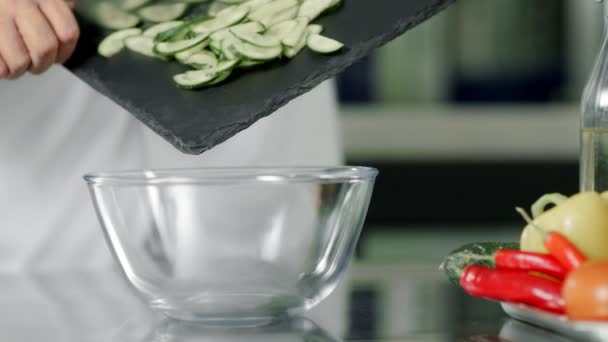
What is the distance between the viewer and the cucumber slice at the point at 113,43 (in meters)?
1.68

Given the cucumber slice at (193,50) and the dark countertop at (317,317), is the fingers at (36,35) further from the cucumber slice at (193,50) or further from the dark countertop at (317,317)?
the dark countertop at (317,317)

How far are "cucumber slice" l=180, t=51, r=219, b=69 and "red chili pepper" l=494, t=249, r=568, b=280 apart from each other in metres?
0.65

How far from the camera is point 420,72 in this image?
12.3ft

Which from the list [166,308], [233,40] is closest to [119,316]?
[166,308]

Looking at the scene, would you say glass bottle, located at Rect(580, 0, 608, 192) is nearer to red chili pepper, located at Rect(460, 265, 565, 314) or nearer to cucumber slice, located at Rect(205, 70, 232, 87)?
red chili pepper, located at Rect(460, 265, 565, 314)

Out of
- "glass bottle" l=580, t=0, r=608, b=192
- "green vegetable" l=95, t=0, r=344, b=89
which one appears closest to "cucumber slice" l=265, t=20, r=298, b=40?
"green vegetable" l=95, t=0, r=344, b=89

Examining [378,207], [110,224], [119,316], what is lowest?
[378,207]

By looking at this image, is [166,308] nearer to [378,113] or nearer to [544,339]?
[544,339]

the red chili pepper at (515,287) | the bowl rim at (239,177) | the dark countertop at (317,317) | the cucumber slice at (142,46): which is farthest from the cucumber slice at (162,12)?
the red chili pepper at (515,287)

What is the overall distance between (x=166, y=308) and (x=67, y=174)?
1.16m

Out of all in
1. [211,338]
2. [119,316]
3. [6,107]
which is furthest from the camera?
[6,107]

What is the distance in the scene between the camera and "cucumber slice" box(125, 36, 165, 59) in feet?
5.53

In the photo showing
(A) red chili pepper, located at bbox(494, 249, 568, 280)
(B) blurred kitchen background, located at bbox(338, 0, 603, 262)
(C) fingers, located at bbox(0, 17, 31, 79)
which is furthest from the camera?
(B) blurred kitchen background, located at bbox(338, 0, 603, 262)

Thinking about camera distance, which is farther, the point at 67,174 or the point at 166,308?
the point at 67,174
